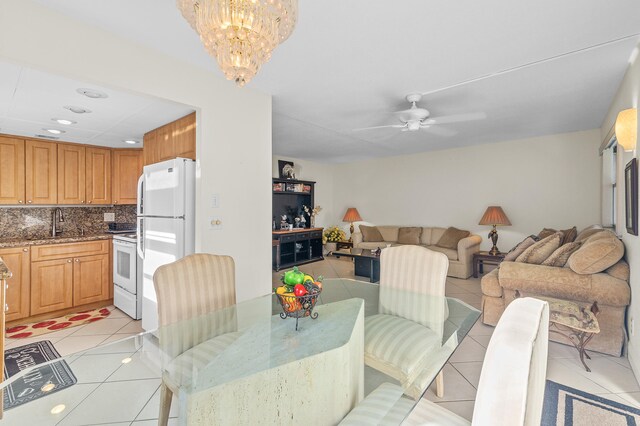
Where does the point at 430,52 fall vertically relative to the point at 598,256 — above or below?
above

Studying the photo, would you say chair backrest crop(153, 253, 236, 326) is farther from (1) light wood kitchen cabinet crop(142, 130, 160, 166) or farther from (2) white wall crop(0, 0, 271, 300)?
(1) light wood kitchen cabinet crop(142, 130, 160, 166)

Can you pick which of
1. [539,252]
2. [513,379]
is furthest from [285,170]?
[513,379]

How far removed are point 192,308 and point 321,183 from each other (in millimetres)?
6052

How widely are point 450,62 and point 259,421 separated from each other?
8.67 feet

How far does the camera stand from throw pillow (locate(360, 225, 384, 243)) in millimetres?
6449

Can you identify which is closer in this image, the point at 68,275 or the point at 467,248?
the point at 68,275

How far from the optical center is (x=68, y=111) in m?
2.84

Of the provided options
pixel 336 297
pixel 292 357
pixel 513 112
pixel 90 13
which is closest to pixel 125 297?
pixel 336 297

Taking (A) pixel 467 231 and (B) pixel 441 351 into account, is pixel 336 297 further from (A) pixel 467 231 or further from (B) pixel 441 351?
(A) pixel 467 231

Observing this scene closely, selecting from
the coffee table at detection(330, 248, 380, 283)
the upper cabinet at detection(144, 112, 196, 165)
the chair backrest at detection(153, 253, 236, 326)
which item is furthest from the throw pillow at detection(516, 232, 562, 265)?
the upper cabinet at detection(144, 112, 196, 165)

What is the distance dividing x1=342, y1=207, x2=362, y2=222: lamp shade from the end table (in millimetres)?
2732

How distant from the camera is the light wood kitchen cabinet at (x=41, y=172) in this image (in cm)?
345

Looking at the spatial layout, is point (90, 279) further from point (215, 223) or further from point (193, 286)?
point (193, 286)

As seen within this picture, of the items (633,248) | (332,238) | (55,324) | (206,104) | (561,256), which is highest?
(206,104)
